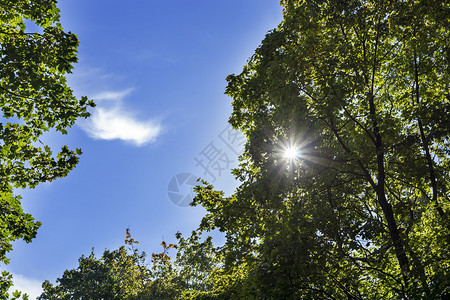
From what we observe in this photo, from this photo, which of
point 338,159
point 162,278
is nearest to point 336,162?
point 338,159

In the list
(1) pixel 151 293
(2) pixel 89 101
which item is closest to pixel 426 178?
(2) pixel 89 101

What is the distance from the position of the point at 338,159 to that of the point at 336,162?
1.15 feet

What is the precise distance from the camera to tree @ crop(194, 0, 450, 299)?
7.48 metres

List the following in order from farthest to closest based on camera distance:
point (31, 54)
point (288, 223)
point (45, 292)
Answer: point (45, 292) < point (31, 54) < point (288, 223)

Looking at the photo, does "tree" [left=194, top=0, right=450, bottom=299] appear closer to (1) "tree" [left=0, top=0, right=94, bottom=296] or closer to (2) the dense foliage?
(2) the dense foliage

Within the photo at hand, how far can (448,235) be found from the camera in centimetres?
689

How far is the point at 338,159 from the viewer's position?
9.57 meters

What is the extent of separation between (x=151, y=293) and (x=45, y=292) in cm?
3166

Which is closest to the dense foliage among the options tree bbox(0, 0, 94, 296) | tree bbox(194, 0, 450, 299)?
tree bbox(194, 0, 450, 299)

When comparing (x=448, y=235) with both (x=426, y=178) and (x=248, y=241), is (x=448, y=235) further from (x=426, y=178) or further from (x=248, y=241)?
(x=248, y=241)

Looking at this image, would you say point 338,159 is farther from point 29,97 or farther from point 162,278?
point 162,278

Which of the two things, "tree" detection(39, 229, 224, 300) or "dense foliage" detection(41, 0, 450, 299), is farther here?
"tree" detection(39, 229, 224, 300)

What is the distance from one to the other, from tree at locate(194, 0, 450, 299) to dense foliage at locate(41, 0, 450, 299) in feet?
0.13

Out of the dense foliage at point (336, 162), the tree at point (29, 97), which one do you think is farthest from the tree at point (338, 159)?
the tree at point (29, 97)
